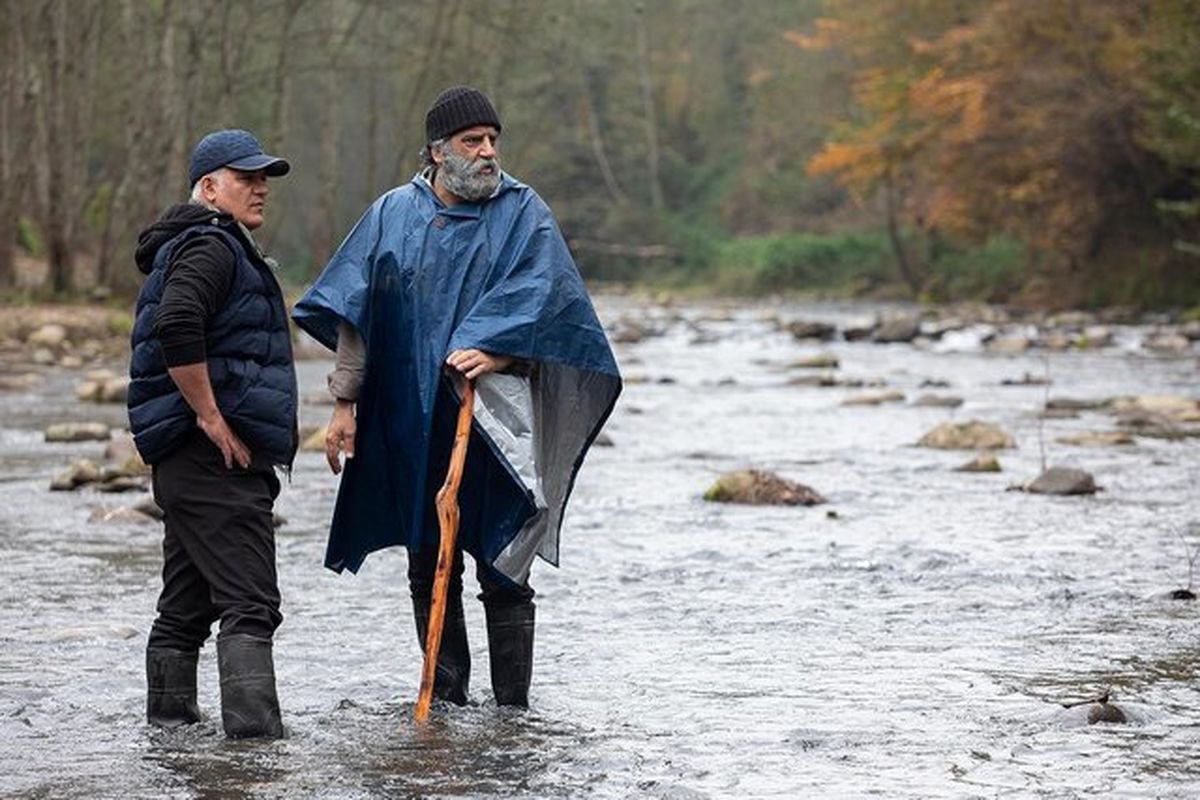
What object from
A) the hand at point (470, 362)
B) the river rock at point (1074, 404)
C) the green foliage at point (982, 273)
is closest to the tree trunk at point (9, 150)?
the river rock at point (1074, 404)

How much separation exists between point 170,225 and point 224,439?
2.05ft

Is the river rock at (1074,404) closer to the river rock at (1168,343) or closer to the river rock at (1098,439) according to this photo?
the river rock at (1098,439)

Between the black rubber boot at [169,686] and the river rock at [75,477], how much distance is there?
6.30 meters

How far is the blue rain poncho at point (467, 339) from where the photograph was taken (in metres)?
6.46

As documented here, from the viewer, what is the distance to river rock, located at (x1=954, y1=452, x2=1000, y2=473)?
14070 millimetres

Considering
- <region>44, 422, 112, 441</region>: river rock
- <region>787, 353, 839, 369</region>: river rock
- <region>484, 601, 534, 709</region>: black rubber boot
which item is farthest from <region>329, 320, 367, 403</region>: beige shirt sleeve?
<region>787, 353, 839, 369</region>: river rock

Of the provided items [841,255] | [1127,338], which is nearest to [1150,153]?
[1127,338]

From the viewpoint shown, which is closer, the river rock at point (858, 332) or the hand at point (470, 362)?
the hand at point (470, 362)

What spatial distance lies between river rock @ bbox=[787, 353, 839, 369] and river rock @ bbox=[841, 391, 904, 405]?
A: 5737 mm

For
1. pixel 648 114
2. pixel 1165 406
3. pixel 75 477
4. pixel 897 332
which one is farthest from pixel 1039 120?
pixel 648 114

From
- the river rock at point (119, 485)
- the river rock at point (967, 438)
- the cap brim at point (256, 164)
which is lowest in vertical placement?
the river rock at point (967, 438)

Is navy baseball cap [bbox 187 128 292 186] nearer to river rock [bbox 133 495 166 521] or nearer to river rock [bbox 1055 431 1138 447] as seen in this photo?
river rock [bbox 133 495 166 521]

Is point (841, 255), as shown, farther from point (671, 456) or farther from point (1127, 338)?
point (671, 456)

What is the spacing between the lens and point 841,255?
6375cm
